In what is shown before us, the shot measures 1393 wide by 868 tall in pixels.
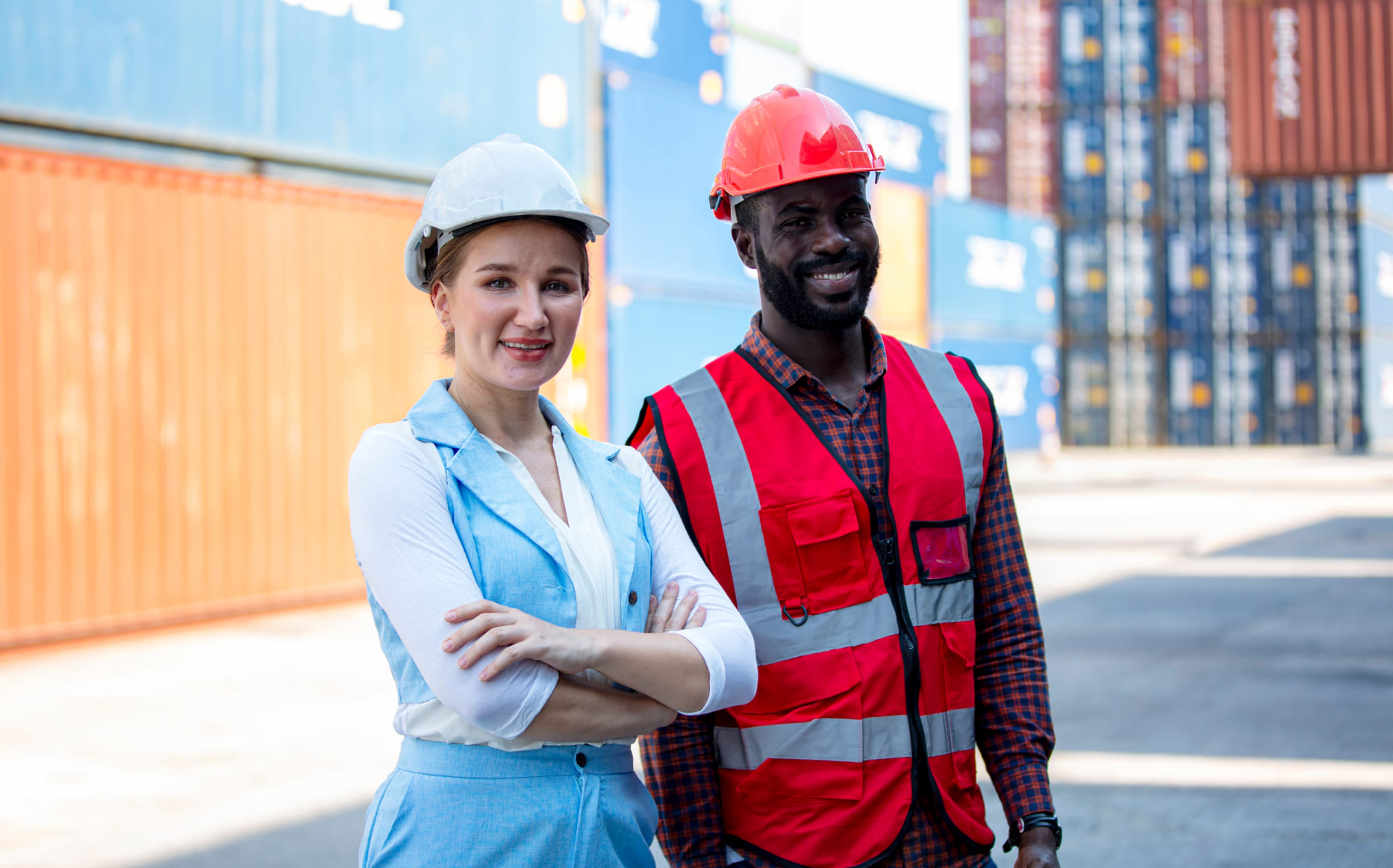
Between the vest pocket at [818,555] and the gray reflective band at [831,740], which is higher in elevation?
the vest pocket at [818,555]

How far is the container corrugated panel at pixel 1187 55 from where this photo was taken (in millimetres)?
32875

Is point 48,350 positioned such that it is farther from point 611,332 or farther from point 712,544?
point 712,544

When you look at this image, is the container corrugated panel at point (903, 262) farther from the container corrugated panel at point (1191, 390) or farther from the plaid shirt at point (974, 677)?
the plaid shirt at point (974, 677)

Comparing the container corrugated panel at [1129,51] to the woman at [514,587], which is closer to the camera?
the woman at [514,587]

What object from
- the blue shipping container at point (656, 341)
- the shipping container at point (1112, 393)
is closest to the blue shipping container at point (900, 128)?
the blue shipping container at point (656, 341)

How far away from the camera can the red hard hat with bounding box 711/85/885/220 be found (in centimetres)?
188

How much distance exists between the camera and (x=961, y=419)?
195cm

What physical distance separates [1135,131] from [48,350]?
99.9ft

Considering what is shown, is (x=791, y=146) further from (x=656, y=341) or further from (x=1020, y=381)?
(x=1020, y=381)

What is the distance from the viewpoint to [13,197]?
8023 mm

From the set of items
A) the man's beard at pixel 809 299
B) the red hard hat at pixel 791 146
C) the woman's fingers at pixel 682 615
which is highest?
the red hard hat at pixel 791 146

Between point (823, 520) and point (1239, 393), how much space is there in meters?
34.2

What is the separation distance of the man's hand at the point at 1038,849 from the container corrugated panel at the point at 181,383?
753 centimetres

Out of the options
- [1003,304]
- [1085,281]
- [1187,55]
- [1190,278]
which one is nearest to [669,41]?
[1003,304]
